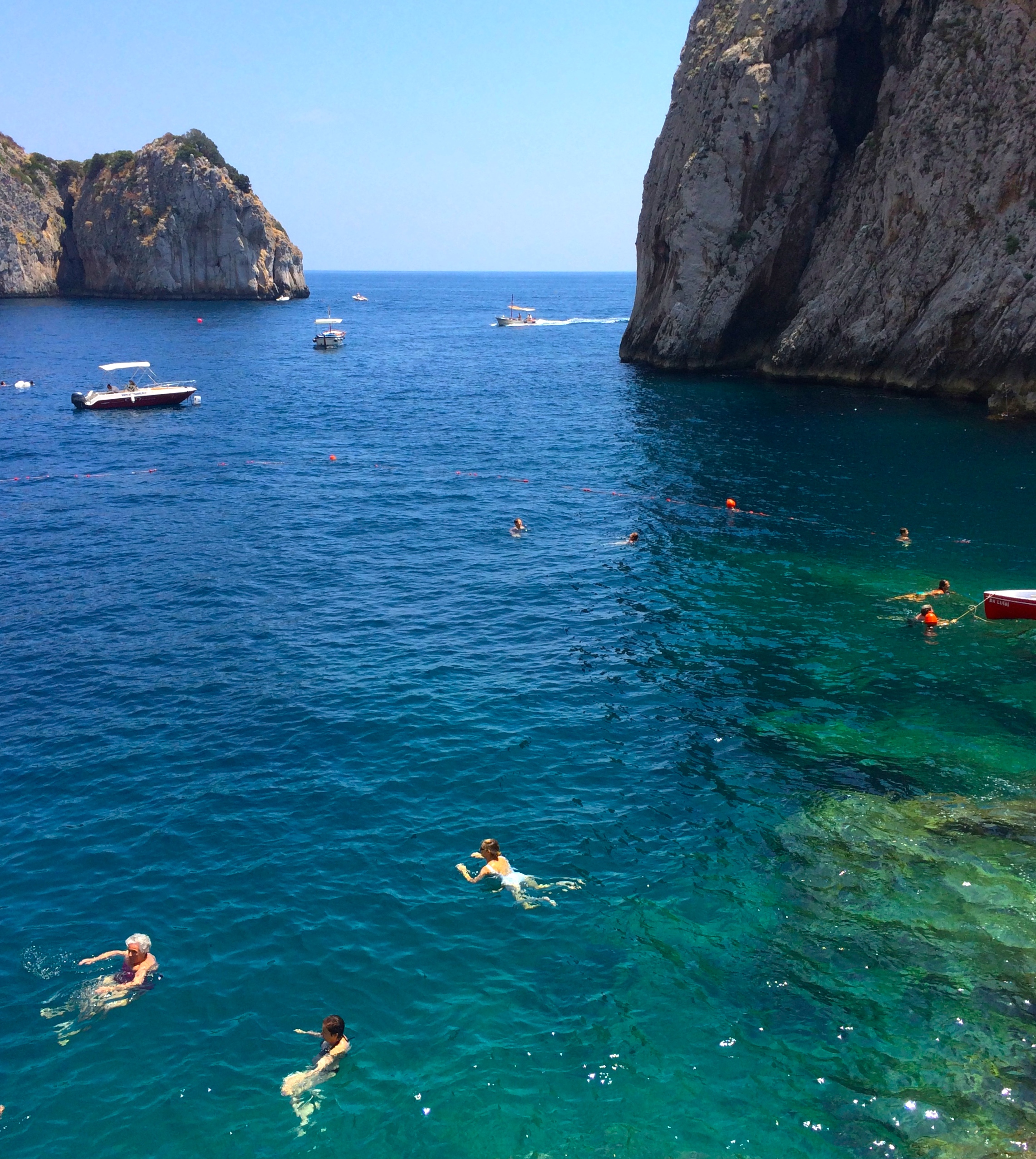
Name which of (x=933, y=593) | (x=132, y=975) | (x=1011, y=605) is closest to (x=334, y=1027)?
(x=132, y=975)

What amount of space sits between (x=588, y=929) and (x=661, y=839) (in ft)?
11.6

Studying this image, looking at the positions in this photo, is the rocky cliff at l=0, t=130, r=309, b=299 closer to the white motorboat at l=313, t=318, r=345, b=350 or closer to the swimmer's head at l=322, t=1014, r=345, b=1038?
the white motorboat at l=313, t=318, r=345, b=350

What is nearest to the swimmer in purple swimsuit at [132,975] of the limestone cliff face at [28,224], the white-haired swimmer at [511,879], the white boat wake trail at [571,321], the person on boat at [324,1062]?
the person on boat at [324,1062]

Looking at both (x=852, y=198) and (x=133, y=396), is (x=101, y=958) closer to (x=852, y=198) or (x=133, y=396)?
(x=133, y=396)

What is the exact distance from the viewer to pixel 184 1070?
14.9 metres

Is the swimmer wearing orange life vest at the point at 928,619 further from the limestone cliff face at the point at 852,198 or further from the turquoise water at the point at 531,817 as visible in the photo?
the limestone cliff face at the point at 852,198

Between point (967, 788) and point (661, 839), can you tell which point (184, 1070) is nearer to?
point (661, 839)

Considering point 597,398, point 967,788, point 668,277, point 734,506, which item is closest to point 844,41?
point 668,277

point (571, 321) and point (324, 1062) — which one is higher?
point (571, 321)

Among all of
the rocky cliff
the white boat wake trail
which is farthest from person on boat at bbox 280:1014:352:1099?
the rocky cliff

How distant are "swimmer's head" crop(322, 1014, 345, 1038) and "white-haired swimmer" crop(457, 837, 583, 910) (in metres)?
4.71

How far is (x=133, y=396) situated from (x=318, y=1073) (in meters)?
71.2

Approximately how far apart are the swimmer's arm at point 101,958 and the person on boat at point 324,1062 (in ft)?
15.4

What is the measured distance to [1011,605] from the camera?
30.8 metres
